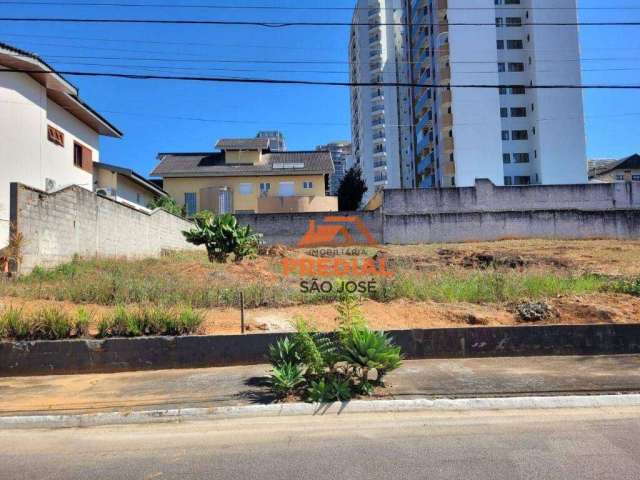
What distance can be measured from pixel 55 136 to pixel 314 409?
18.9 metres

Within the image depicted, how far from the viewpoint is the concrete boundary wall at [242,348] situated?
291 inches

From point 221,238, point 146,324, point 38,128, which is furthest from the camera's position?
point 38,128

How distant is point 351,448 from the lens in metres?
4.43

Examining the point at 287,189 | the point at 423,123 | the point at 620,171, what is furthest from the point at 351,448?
the point at 620,171

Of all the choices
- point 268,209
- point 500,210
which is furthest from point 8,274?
point 500,210

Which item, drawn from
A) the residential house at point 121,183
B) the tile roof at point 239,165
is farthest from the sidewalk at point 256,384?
the tile roof at point 239,165

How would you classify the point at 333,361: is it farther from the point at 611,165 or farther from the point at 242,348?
the point at 611,165

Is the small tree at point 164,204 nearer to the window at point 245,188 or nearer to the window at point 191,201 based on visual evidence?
the window at point 191,201

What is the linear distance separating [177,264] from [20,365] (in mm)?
7852

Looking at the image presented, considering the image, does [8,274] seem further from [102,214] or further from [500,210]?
[500,210]

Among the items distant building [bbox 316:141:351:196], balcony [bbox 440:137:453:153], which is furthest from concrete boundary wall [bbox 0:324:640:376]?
distant building [bbox 316:141:351:196]

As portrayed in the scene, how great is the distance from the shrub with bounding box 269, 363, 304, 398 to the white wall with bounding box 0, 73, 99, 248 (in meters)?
11.9

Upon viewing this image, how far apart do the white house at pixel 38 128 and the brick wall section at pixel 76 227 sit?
98 cm

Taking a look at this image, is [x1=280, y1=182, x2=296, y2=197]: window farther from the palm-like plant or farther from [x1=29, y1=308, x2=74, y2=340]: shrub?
the palm-like plant
